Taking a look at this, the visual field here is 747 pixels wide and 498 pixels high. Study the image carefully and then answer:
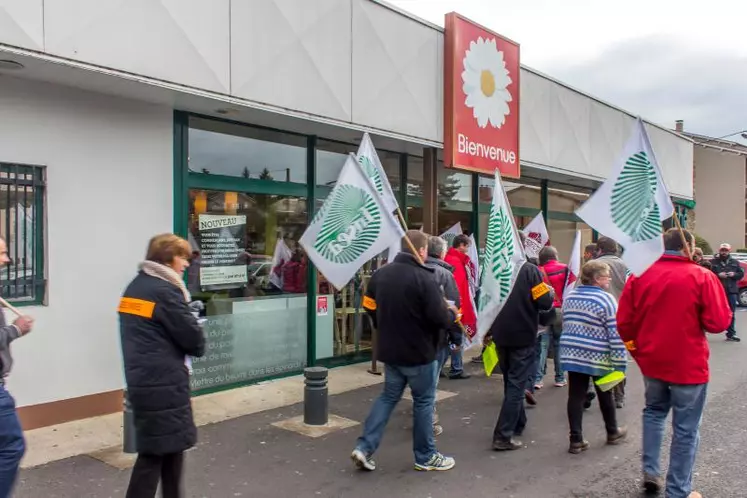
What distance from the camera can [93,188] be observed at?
611 centimetres

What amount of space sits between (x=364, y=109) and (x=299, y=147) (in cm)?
104

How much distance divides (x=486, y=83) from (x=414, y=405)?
21.6 ft

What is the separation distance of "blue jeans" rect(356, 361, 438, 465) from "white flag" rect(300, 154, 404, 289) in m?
0.87

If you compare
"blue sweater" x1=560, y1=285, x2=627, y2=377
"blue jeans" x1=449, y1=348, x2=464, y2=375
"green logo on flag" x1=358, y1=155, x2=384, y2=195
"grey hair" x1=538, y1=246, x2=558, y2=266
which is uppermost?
"green logo on flag" x1=358, y1=155, x2=384, y2=195

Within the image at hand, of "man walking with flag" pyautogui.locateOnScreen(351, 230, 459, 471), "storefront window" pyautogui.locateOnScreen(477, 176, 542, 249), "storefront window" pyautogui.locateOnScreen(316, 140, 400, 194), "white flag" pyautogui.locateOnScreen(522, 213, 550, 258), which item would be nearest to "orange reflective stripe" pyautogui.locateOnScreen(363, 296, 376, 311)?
"man walking with flag" pyautogui.locateOnScreen(351, 230, 459, 471)

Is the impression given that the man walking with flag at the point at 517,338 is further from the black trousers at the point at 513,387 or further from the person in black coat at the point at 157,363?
the person in black coat at the point at 157,363

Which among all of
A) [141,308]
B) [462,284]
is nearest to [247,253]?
[462,284]

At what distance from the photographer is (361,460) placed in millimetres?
4820

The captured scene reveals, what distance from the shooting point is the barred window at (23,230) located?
559cm

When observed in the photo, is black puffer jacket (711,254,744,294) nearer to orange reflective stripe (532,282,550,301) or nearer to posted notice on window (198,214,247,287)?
orange reflective stripe (532,282,550,301)

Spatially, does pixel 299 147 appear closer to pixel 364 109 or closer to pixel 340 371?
pixel 364 109

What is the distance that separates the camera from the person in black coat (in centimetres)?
335

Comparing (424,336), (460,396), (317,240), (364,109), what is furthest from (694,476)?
(364,109)

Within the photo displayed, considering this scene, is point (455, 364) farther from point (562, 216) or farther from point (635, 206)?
point (562, 216)
